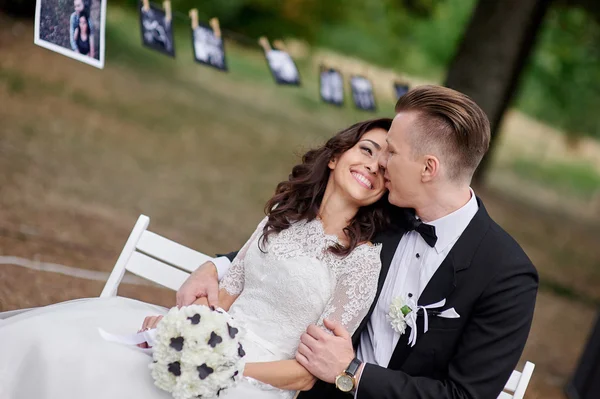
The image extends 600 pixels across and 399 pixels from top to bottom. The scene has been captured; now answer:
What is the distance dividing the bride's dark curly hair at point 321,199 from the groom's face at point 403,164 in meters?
0.18

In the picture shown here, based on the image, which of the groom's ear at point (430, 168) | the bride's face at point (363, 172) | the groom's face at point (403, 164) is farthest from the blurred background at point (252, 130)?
the groom's ear at point (430, 168)

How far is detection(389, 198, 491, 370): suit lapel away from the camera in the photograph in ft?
9.49

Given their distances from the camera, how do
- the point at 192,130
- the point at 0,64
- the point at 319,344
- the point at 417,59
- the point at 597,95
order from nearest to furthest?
the point at 319,344 < the point at 0,64 < the point at 192,130 < the point at 597,95 < the point at 417,59

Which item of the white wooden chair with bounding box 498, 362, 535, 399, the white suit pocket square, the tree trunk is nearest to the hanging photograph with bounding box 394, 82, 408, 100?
the tree trunk

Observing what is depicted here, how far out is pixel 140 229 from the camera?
3.48 metres

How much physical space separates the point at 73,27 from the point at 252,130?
302 inches

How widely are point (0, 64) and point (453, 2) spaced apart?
785cm

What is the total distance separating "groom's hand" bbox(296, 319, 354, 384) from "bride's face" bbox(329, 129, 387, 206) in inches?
22.2

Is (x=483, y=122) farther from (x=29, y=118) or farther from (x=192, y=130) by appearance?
(x=192, y=130)

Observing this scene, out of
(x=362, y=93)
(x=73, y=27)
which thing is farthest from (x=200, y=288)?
(x=362, y=93)

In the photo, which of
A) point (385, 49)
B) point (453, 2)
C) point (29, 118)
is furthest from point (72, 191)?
point (453, 2)

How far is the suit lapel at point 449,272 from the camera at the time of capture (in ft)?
9.49

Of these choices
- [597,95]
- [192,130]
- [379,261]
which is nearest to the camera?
[379,261]

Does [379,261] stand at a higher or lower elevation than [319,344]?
higher
